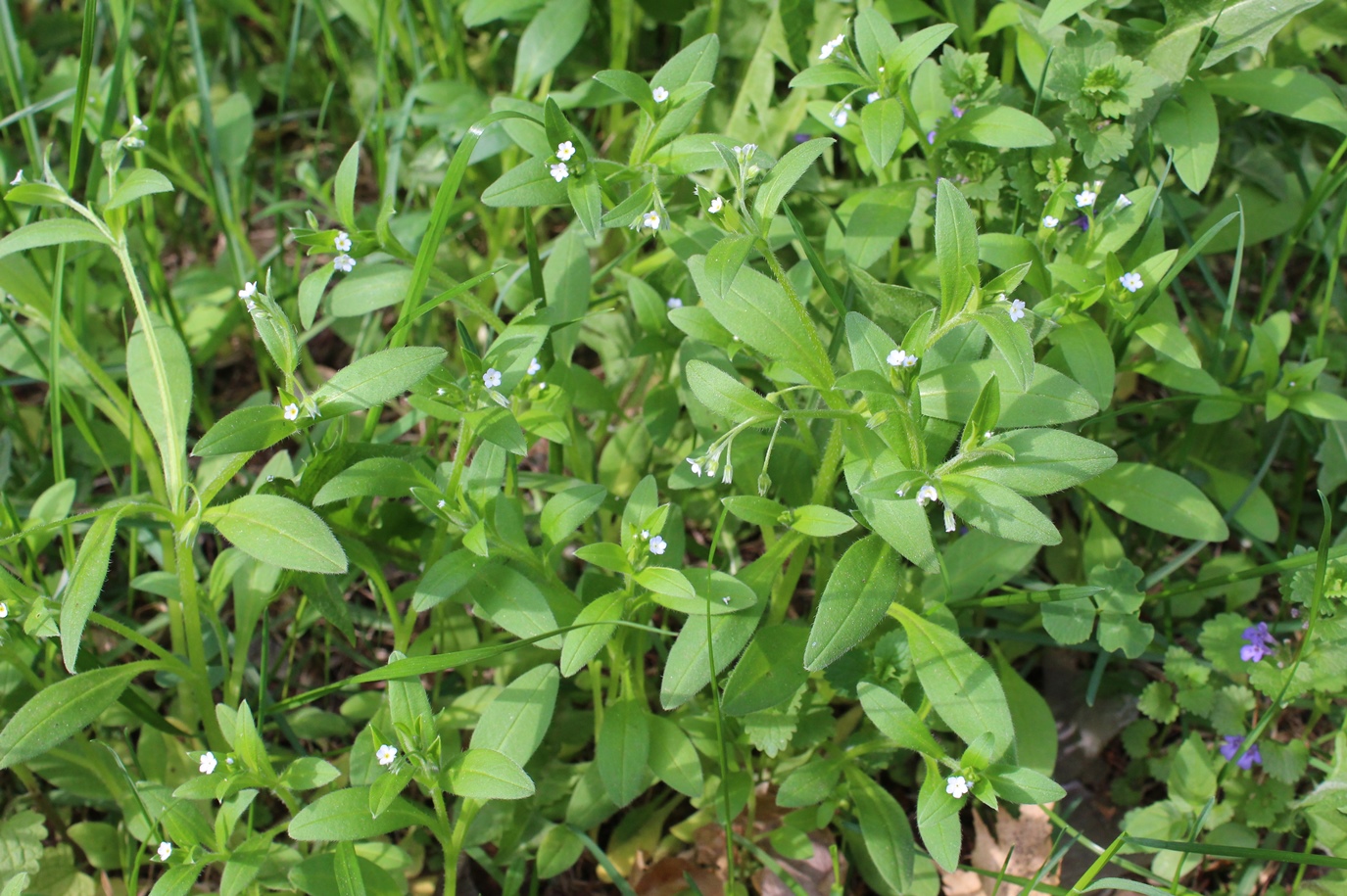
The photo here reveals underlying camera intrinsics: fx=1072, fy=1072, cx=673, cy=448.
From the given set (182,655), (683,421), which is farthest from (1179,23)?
(182,655)

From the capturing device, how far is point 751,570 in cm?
308

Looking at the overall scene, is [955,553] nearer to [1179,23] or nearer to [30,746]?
[1179,23]

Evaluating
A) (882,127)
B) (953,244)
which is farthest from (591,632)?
Result: (882,127)

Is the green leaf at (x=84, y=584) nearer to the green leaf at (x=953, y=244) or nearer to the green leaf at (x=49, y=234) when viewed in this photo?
the green leaf at (x=49, y=234)

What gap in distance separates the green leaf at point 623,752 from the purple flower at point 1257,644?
1813mm

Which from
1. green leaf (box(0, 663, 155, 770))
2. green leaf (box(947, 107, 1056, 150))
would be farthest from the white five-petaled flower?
green leaf (box(0, 663, 155, 770))

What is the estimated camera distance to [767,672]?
2988 millimetres

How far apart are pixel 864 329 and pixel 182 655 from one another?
2498 mm

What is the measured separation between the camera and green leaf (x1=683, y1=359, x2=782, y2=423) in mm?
2717

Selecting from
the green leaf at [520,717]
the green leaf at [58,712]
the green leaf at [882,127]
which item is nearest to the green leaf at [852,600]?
the green leaf at [520,717]

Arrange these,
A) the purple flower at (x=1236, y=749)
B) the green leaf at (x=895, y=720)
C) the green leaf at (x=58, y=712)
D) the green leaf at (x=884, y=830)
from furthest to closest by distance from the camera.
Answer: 1. the purple flower at (x=1236, y=749)
2. the green leaf at (x=884, y=830)
3. the green leaf at (x=895, y=720)
4. the green leaf at (x=58, y=712)

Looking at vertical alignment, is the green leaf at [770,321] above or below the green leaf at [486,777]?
above

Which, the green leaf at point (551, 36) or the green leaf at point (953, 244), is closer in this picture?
the green leaf at point (953, 244)

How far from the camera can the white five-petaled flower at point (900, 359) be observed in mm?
2602
